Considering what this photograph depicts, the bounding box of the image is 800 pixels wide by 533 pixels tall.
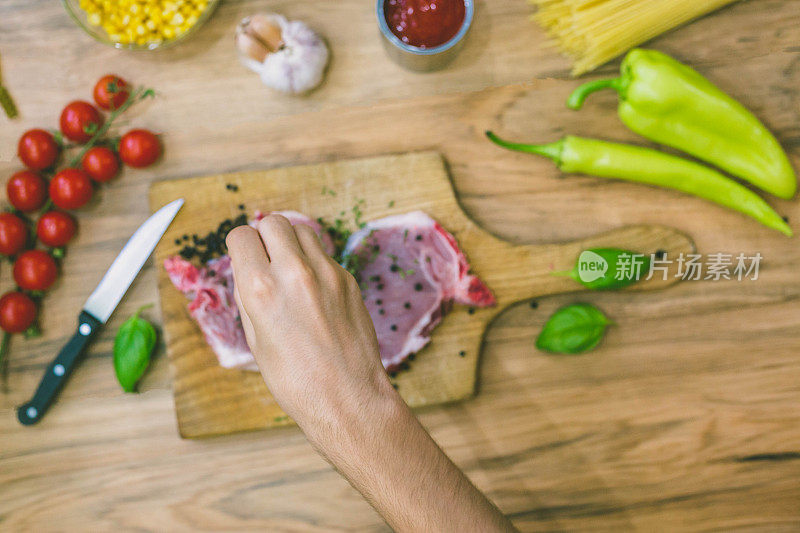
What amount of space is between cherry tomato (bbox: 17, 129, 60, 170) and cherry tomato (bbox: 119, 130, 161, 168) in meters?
0.17

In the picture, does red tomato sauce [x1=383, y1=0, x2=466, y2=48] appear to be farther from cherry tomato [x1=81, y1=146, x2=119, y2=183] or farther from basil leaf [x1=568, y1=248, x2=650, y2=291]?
cherry tomato [x1=81, y1=146, x2=119, y2=183]

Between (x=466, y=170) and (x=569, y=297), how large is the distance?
0.41 meters

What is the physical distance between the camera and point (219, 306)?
1.33 m

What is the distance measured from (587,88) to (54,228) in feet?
4.32

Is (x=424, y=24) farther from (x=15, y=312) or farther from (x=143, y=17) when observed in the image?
(x=15, y=312)

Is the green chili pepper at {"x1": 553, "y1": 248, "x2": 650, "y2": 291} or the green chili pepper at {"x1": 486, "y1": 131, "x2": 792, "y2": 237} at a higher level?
the green chili pepper at {"x1": 486, "y1": 131, "x2": 792, "y2": 237}

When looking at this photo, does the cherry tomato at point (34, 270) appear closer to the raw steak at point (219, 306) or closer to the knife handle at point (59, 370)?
the knife handle at point (59, 370)

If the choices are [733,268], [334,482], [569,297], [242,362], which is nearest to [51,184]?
[242,362]

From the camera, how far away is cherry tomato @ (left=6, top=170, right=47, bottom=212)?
4.50ft

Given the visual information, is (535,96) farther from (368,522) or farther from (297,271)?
(368,522)

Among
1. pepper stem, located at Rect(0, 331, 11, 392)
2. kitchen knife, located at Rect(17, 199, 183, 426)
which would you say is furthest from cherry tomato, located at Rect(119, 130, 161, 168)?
pepper stem, located at Rect(0, 331, 11, 392)

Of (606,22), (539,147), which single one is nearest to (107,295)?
(539,147)

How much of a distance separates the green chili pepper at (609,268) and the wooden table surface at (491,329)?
0.08 metres

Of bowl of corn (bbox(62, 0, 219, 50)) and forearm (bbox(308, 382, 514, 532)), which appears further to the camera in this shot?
bowl of corn (bbox(62, 0, 219, 50))
